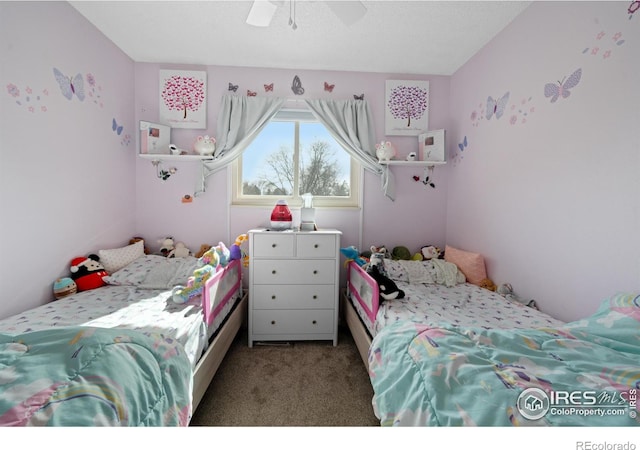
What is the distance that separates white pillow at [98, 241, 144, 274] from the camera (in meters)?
2.12

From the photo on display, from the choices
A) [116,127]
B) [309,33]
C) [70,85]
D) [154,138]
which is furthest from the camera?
[154,138]

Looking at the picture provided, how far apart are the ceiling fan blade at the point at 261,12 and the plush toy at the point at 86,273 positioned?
2014 mm

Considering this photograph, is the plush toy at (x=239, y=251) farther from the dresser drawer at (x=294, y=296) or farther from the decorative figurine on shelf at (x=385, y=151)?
the decorative figurine on shelf at (x=385, y=151)

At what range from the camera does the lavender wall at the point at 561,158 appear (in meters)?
1.29

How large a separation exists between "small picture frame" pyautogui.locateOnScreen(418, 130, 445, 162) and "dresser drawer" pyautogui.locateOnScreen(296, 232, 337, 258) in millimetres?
1310

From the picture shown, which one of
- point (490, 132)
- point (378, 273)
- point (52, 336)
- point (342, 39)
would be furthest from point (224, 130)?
point (490, 132)

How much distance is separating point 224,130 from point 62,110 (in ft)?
3.77

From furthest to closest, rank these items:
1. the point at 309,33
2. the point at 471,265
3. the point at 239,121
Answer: the point at 239,121 → the point at 471,265 → the point at 309,33

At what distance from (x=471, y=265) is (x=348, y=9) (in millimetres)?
2056

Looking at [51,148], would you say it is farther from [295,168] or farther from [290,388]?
[290,388]

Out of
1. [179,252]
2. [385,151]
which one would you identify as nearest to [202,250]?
[179,252]

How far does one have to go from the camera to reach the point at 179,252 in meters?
2.57

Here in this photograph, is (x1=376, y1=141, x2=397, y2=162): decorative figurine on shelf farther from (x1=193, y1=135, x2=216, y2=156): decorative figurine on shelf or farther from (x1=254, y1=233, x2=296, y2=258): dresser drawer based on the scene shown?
(x1=193, y1=135, x2=216, y2=156): decorative figurine on shelf

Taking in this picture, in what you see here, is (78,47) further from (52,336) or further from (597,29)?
(597,29)
